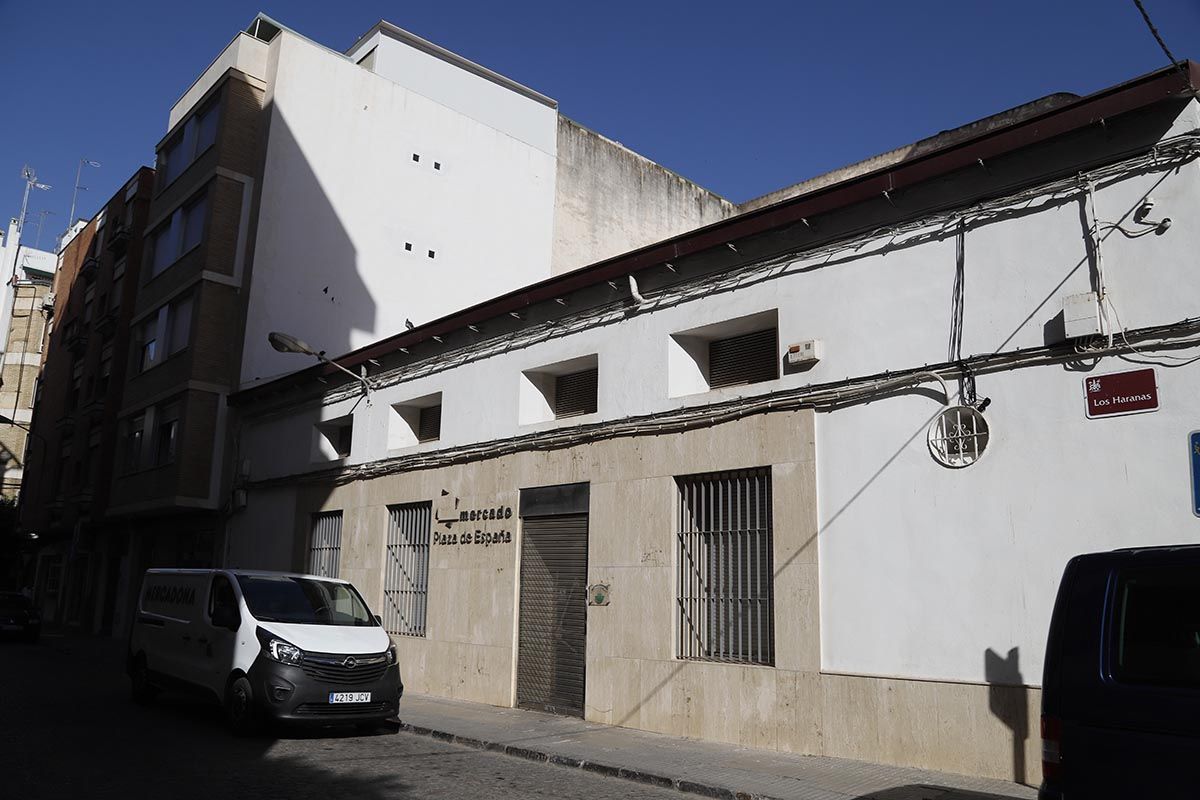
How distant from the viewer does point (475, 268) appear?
25766 millimetres

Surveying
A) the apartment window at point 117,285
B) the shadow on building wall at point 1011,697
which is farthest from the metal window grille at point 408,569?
the apartment window at point 117,285

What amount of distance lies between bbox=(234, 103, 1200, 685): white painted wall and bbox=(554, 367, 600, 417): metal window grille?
3.39m

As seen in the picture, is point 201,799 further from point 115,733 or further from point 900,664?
point 900,664

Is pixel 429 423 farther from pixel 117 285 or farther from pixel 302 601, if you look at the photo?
pixel 117 285

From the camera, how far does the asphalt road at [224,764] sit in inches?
290

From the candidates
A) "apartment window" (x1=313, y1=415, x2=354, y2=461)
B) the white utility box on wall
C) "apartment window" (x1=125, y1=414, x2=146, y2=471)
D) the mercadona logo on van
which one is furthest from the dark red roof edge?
"apartment window" (x1=125, y1=414, x2=146, y2=471)

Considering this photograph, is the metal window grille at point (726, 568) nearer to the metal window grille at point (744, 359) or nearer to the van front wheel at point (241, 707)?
the metal window grille at point (744, 359)

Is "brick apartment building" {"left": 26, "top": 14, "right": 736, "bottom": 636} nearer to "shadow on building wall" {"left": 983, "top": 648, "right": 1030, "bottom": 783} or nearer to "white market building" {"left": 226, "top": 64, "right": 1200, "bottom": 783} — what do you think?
"white market building" {"left": 226, "top": 64, "right": 1200, "bottom": 783}

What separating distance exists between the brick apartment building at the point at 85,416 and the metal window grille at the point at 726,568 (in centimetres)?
2215

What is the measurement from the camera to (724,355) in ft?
38.6

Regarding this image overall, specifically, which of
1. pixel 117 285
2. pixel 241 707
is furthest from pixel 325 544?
pixel 117 285

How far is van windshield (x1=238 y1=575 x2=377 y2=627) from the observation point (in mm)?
10891

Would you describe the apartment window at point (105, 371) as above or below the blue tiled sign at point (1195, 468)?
above

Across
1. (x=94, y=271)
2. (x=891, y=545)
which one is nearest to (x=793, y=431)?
(x=891, y=545)
